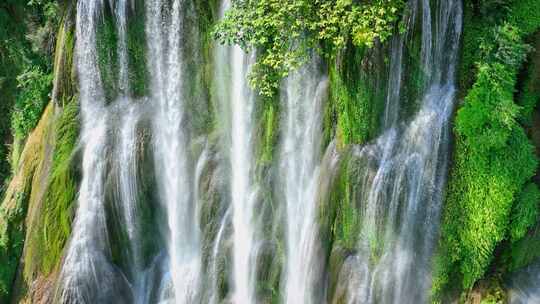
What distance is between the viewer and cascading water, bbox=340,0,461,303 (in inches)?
444

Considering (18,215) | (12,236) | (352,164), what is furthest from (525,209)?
(12,236)

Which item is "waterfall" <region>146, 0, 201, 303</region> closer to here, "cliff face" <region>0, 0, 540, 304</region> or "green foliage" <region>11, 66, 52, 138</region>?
"cliff face" <region>0, 0, 540, 304</region>

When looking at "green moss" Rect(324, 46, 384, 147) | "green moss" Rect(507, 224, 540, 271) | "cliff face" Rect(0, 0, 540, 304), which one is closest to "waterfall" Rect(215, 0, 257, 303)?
"cliff face" Rect(0, 0, 540, 304)

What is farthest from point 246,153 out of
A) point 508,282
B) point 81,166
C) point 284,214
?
point 508,282

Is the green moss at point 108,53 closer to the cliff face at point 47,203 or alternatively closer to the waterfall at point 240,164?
A: the cliff face at point 47,203

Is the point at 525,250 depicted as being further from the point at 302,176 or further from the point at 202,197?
the point at 202,197

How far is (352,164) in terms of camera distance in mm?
12195

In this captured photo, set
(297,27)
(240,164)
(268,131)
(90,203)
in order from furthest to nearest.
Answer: (90,203), (240,164), (268,131), (297,27)

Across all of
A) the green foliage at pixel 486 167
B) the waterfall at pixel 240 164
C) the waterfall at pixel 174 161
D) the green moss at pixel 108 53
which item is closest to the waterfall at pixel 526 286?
the green foliage at pixel 486 167

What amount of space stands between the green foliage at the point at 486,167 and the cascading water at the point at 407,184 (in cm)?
37

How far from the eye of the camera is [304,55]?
11.5 m

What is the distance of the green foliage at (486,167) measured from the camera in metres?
10.6

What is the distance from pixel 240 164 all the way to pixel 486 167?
546 cm

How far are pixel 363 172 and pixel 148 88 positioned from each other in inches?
221
